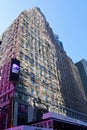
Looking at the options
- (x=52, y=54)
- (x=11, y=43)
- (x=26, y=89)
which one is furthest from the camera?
(x=52, y=54)

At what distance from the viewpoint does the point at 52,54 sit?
8694 cm

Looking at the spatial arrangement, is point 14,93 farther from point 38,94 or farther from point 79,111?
point 79,111

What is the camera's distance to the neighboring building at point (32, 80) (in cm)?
5094

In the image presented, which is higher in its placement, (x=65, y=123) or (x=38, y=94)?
(x=38, y=94)

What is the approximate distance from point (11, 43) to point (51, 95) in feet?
83.5

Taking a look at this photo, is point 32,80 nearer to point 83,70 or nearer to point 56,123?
point 56,123

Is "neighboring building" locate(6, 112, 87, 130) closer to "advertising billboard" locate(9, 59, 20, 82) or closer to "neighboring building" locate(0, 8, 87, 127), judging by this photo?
"neighboring building" locate(0, 8, 87, 127)

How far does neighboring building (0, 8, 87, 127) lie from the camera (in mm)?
50938

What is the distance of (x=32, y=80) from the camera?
6150 centimetres

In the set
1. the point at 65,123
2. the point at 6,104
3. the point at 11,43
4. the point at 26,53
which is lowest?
the point at 65,123

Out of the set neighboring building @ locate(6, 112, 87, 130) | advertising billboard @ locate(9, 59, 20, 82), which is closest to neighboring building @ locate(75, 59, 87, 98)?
neighboring building @ locate(6, 112, 87, 130)

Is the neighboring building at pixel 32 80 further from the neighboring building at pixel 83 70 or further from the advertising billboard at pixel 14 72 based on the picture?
the neighboring building at pixel 83 70

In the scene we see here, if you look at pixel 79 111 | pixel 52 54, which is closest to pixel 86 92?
pixel 79 111

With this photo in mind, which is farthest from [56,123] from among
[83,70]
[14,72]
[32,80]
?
[83,70]
